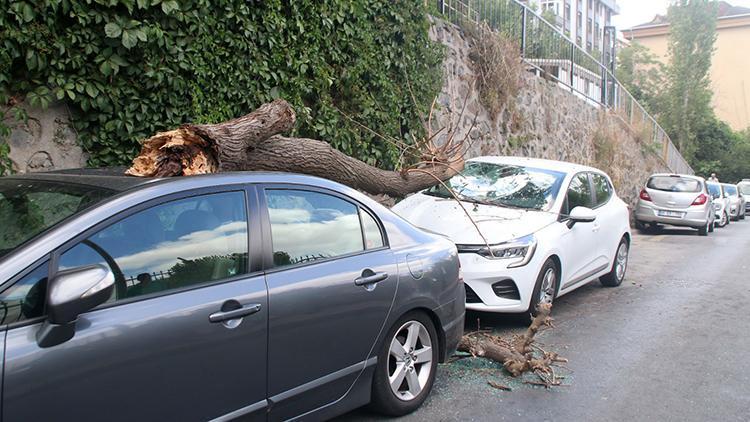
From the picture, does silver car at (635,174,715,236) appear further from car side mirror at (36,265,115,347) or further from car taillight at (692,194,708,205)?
car side mirror at (36,265,115,347)

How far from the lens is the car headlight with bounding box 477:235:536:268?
6.07 m

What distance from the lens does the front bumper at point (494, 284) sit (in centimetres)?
599

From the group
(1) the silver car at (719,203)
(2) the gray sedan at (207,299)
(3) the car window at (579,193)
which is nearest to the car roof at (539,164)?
(3) the car window at (579,193)

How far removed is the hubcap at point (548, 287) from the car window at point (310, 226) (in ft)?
10.3

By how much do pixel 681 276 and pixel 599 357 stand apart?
5.15 m

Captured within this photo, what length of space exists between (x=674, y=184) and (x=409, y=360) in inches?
611

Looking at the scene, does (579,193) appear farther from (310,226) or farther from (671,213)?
(671,213)

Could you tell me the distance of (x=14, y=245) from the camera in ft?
8.46

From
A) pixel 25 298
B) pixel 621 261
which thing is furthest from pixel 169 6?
pixel 621 261

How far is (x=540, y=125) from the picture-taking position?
610 inches

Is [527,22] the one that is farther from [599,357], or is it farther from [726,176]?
[726,176]

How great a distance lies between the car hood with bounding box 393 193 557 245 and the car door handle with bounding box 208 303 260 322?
3.20m

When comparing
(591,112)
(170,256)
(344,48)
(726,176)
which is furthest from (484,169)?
(726,176)

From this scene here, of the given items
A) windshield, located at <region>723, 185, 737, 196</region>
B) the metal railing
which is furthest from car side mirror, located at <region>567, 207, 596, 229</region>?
windshield, located at <region>723, 185, 737, 196</region>
